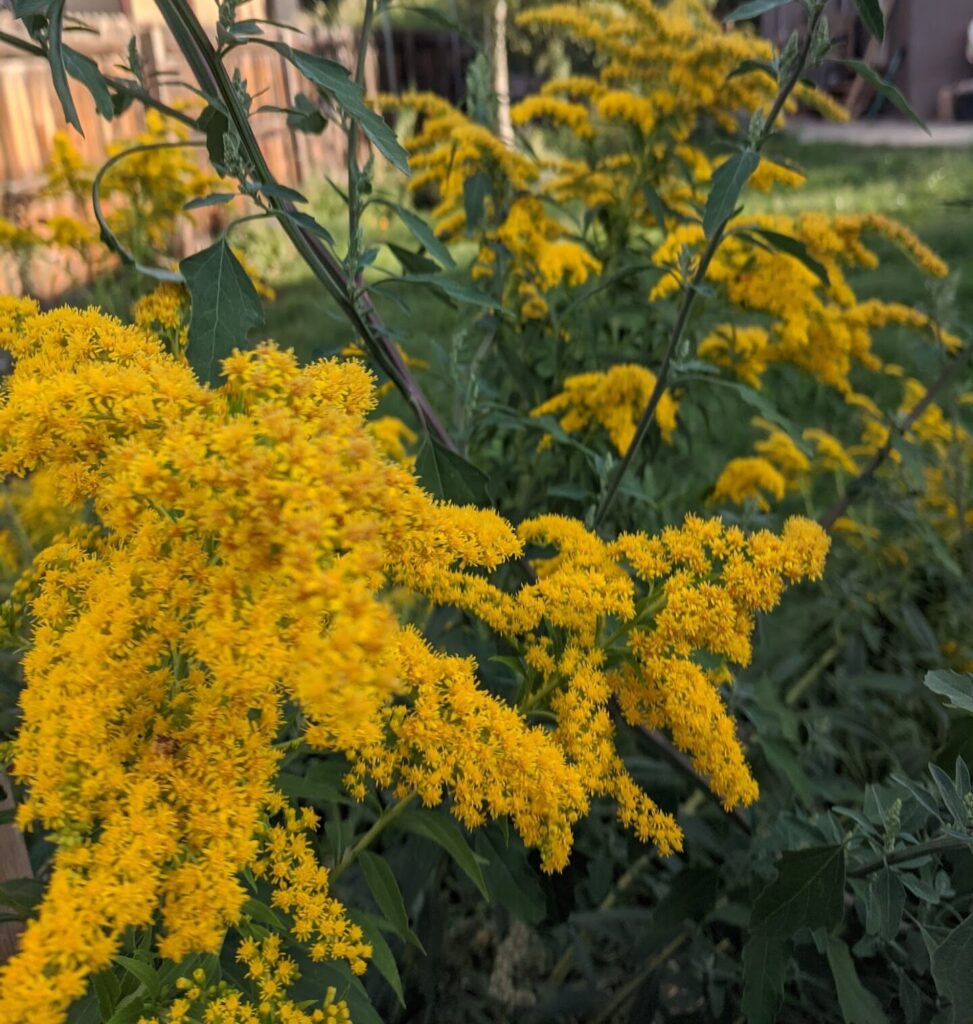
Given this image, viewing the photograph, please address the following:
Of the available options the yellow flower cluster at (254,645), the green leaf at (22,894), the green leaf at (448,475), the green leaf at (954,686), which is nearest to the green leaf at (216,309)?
the yellow flower cluster at (254,645)

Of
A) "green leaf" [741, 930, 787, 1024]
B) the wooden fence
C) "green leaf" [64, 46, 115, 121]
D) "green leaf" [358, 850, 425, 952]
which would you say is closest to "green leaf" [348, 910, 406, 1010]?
"green leaf" [358, 850, 425, 952]

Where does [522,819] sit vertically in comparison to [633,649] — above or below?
below

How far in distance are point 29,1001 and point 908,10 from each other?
18.3 meters

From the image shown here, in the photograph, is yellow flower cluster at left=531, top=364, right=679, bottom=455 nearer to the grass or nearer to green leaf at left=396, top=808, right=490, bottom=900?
the grass

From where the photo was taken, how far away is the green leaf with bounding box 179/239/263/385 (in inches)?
50.1

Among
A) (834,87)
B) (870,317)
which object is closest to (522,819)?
(870,317)

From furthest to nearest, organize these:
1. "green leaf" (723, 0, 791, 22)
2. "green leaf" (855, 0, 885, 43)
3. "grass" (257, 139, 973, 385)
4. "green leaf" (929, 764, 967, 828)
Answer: "grass" (257, 139, 973, 385)
"green leaf" (723, 0, 791, 22)
"green leaf" (855, 0, 885, 43)
"green leaf" (929, 764, 967, 828)

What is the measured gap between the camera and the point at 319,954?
111 cm

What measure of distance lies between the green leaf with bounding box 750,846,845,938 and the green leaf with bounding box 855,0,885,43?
49.4 inches

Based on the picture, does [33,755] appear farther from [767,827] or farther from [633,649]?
[767,827]

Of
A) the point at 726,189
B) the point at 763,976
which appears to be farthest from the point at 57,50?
the point at 763,976

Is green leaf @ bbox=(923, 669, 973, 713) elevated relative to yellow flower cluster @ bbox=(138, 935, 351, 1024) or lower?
Answer: elevated

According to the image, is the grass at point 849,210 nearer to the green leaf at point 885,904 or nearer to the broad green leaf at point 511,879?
the broad green leaf at point 511,879

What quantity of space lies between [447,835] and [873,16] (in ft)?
4.55
